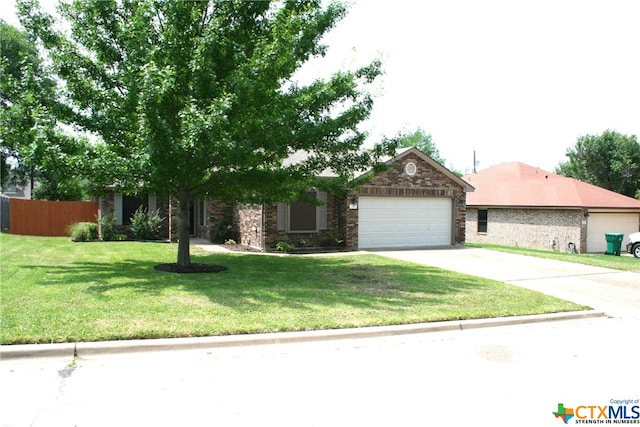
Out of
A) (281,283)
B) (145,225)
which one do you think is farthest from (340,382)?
(145,225)

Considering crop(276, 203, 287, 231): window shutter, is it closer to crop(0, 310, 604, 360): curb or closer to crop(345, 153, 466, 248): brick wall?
crop(345, 153, 466, 248): brick wall

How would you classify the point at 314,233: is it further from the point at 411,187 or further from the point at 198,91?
the point at 198,91

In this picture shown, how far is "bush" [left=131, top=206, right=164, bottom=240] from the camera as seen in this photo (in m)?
19.9

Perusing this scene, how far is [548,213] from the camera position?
26688mm

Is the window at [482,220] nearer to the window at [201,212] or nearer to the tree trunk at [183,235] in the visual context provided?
the window at [201,212]

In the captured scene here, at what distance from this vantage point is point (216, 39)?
9.67m

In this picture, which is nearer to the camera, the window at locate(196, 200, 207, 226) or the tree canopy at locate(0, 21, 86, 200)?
the tree canopy at locate(0, 21, 86, 200)

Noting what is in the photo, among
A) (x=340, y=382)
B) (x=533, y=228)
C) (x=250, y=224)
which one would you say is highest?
(x=250, y=224)

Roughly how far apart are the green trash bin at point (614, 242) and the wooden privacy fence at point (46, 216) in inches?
1035

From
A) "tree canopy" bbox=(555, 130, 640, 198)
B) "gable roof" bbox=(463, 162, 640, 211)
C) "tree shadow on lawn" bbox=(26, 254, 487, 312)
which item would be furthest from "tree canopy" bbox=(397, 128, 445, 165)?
"tree shadow on lawn" bbox=(26, 254, 487, 312)

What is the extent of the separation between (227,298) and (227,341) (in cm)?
223

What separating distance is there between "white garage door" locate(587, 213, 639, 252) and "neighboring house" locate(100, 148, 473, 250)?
10.7m

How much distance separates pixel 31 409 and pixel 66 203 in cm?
2129

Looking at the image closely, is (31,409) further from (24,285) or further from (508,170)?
(508,170)
